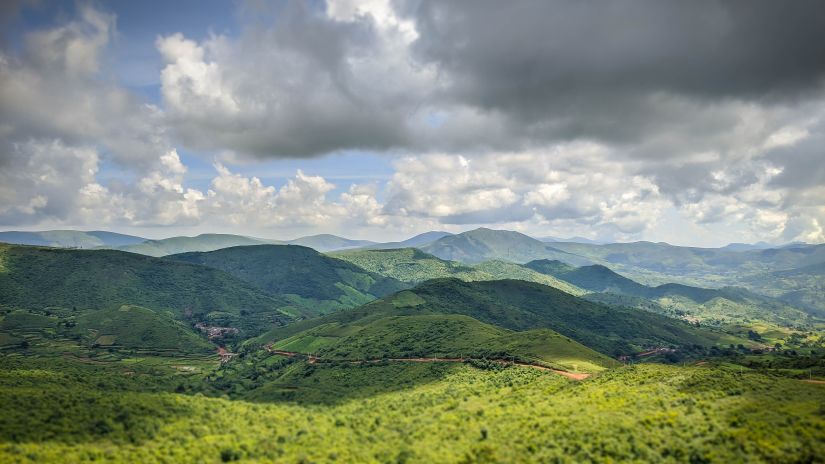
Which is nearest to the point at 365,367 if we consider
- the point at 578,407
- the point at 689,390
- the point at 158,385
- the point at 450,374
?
the point at 450,374

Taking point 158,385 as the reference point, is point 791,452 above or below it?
above

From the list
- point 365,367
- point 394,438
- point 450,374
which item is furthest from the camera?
point 365,367

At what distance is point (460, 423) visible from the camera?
10650cm

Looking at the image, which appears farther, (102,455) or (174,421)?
(174,421)

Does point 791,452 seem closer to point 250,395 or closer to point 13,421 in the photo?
point 13,421

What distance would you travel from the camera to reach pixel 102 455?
90.4 metres

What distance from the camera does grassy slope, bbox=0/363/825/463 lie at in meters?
79.4

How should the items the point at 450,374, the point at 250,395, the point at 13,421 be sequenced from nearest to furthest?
the point at 13,421, the point at 450,374, the point at 250,395

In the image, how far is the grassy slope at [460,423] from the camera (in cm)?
7944

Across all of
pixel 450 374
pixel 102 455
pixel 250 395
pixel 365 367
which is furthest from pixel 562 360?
pixel 102 455

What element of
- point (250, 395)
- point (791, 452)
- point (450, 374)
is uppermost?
point (791, 452)

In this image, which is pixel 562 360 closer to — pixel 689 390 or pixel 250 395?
pixel 689 390

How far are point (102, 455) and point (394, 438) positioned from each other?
56.6m

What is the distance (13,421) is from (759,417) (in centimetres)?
14110
